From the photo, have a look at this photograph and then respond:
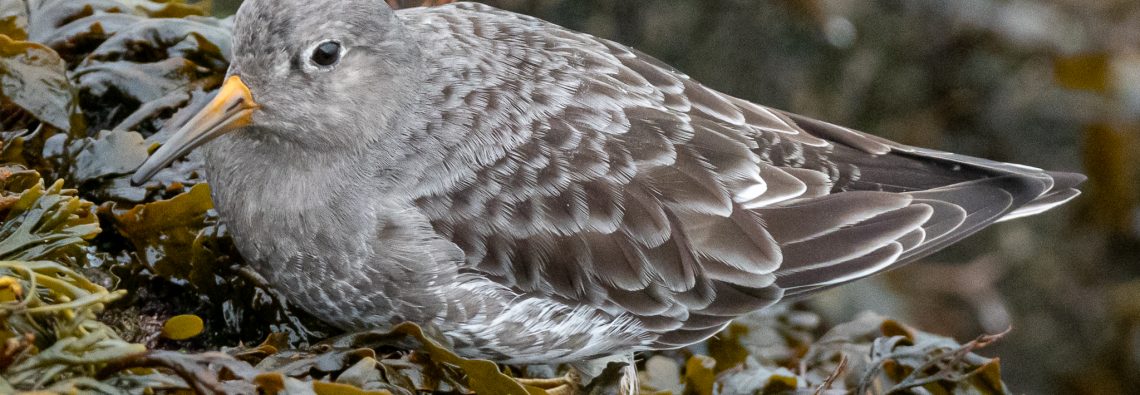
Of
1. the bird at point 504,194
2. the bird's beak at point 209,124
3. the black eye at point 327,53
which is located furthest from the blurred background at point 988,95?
the bird's beak at point 209,124

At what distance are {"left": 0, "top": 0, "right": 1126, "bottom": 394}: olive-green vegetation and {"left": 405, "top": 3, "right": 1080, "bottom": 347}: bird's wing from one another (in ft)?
0.95

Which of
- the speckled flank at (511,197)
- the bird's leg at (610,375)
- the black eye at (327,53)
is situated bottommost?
the bird's leg at (610,375)

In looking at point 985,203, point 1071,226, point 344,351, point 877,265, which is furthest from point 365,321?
point 1071,226

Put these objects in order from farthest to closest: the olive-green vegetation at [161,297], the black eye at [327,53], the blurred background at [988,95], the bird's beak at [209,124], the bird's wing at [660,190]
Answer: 1. the blurred background at [988,95]
2. the bird's wing at [660,190]
3. the black eye at [327,53]
4. the bird's beak at [209,124]
5. the olive-green vegetation at [161,297]

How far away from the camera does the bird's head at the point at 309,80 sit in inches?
115

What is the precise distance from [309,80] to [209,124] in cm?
30

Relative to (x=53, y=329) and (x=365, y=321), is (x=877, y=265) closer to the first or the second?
(x=365, y=321)

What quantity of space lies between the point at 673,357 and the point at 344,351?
1.52m

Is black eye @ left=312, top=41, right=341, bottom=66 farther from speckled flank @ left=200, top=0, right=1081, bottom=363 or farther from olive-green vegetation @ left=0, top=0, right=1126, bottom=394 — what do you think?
olive-green vegetation @ left=0, top=0, right=1126, bottom=394

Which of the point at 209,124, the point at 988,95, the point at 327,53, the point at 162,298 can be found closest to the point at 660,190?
the point at 327,53

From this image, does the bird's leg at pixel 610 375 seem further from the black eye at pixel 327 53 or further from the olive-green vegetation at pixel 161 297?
the black eye at pixel 327 53

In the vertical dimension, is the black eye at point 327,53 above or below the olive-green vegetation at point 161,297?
above

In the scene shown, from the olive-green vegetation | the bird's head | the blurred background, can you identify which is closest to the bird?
the bird's head

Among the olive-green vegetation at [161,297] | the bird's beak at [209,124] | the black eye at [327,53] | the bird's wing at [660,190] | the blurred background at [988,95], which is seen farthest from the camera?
the blurred background at [988,95]
